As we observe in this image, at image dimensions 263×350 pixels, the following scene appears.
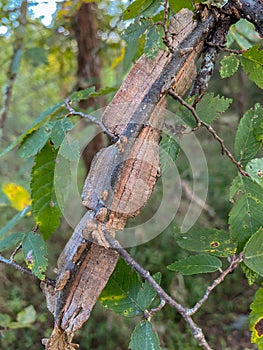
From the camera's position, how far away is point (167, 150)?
446mm

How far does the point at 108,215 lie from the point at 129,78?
14 cm

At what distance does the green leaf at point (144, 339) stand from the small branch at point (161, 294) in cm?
4

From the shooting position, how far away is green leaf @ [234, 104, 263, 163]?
0.48 meters

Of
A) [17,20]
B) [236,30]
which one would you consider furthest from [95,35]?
[236,30]

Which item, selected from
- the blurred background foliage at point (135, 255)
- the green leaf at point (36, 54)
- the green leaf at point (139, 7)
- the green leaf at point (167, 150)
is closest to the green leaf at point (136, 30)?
the green leaf at point (139, 7)

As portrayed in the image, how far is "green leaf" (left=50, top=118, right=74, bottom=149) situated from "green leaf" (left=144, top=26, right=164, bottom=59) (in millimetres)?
126

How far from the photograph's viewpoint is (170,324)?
1.90 meters

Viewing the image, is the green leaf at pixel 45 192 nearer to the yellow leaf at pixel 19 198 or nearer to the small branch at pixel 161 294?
the small branch at pixel 161 294

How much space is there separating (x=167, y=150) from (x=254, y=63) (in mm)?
130

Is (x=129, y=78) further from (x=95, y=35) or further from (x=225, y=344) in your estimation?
(x=225, y=344)

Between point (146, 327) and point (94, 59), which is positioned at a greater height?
point (94, 59)

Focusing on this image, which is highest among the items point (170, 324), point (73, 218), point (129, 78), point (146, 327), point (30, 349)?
point (129, 78)

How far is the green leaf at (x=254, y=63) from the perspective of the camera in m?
0.45

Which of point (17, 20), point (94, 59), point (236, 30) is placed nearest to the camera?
point (236, 30)
